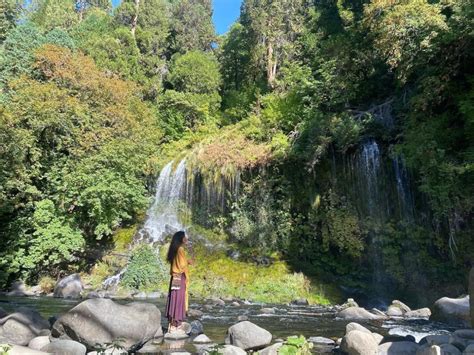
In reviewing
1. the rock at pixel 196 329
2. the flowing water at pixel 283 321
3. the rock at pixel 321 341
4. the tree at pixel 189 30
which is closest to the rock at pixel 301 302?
the flowing water at pixel 283 321

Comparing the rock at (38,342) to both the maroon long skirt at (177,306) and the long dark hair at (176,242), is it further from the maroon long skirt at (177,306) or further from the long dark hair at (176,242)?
the long dark hair at (176,242)

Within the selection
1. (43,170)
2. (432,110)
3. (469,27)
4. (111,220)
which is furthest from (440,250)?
(43,170)

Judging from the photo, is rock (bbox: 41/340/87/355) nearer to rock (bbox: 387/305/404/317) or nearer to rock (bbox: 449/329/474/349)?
rock (bbox: 449/329/474/349)

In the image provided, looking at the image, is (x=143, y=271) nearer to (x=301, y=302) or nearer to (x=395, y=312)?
(x=301, y=302)

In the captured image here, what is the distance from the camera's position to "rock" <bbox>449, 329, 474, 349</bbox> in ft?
20.4

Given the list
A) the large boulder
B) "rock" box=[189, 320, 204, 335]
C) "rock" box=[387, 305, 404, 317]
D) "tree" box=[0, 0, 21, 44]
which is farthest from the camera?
"tree" box=[0, 0, 21, 44]

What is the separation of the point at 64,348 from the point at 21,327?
4.91ft

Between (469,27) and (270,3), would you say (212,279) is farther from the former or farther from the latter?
(270,3)

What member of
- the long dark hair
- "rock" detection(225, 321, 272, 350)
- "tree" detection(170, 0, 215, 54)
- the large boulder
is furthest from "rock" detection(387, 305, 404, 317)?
"tree" detection(170, 0, 215, 54)

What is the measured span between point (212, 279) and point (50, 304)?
222 inches

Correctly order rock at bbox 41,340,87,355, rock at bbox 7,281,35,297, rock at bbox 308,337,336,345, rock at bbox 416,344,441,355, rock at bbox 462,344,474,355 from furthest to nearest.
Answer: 1. rock at bbox 7,281,35,297
2. rock at bbox 308,337,336,345
3. rock at bbox 41,340,87,355
4. rock at bbox 462,344,474,355
5. rock at bbox 416,344,441,355

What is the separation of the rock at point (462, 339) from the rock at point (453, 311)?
3.78m

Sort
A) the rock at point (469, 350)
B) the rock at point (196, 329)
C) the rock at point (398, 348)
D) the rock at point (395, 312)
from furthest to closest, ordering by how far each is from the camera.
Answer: the rock at point (395, 312) < the rock at point (196, 329) < the rock at point (398, 348) < the rock at point (469, 350)

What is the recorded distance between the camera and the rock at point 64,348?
5957 millimetres
